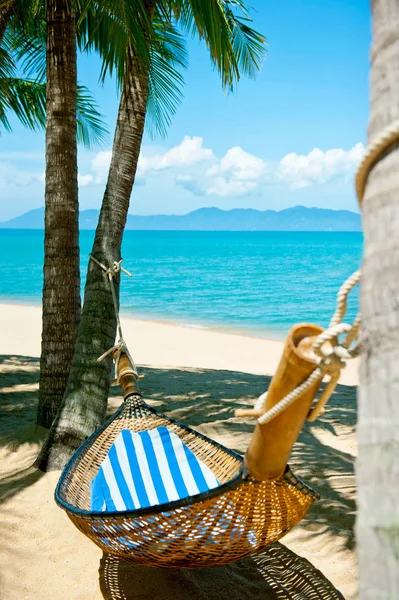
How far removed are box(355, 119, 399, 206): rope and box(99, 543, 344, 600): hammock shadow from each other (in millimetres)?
1693

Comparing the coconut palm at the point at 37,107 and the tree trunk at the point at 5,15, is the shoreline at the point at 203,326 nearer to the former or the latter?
the coconut palm at the point at 37,107

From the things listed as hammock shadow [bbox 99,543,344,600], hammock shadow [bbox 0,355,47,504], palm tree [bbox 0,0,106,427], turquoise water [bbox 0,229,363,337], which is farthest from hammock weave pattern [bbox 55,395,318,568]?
turquoise water [bbox 0,229,363,337]

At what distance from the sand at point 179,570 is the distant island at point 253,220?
150504mm

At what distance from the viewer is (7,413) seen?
4262 mm

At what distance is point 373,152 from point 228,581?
6.18 feet

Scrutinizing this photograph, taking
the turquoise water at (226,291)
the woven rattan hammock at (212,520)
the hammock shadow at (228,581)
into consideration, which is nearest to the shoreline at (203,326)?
the turquoise water at (226,291)

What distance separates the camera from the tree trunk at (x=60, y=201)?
11.2 ft

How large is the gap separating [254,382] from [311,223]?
163553mm

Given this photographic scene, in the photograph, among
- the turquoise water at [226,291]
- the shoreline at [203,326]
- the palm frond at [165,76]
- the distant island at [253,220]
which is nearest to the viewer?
the palm frond at [165,76]

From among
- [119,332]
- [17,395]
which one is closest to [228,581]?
[119,332]

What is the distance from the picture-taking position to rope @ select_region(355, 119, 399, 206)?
0.81 metres

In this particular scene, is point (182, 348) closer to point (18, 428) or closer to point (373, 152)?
point (18, 428)

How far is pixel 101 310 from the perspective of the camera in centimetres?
325

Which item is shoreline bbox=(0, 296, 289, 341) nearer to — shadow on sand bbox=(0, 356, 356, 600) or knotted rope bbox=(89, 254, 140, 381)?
shadow on sand bbox=(0, 356, 356, 600)
